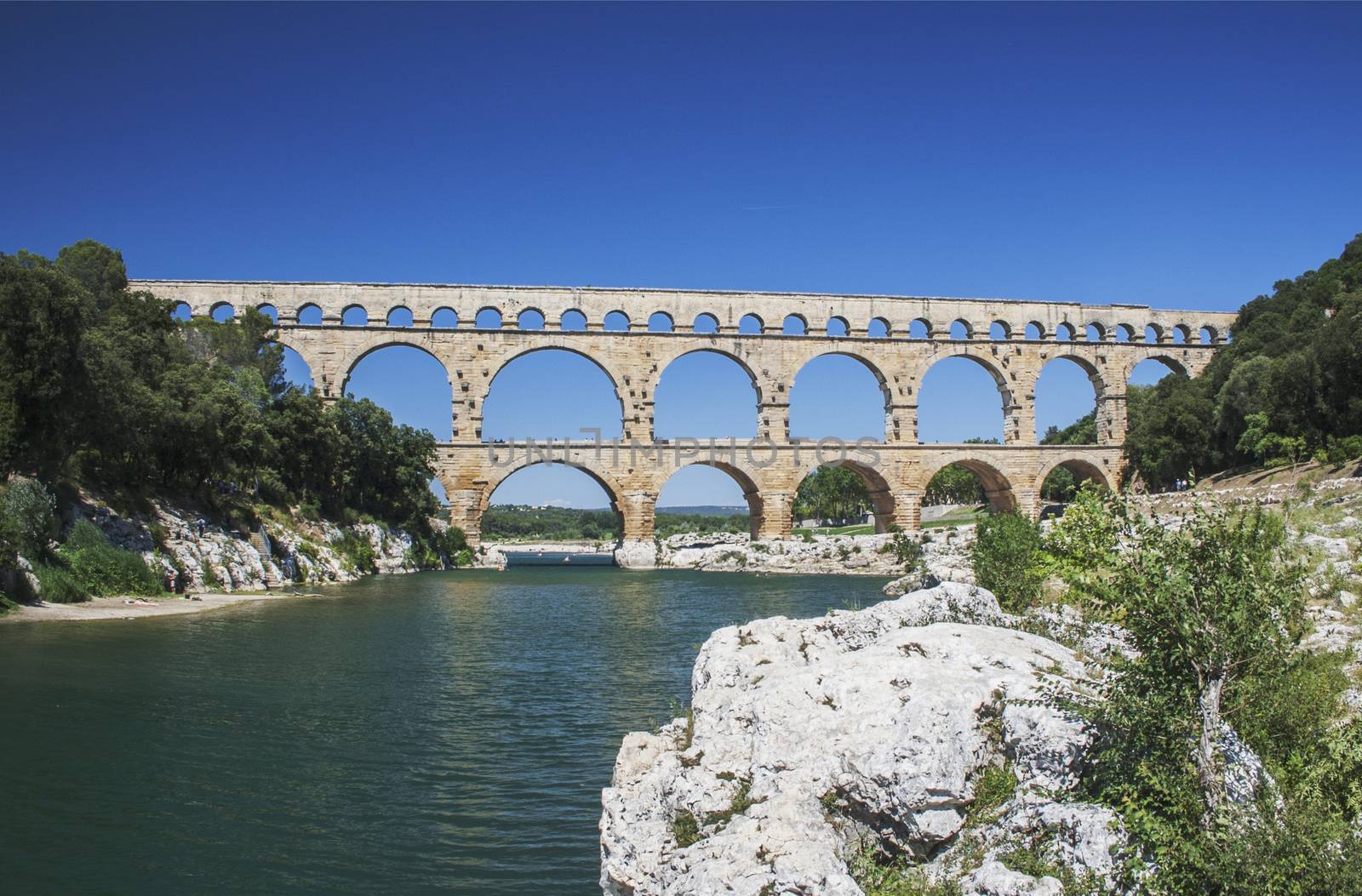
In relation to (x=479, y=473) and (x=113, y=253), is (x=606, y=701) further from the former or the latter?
(x=479, y=473)

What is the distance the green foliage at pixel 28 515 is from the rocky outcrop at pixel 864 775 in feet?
45.9

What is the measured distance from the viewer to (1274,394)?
1081 inches

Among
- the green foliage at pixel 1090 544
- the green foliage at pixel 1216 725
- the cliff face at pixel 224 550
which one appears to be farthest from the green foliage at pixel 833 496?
the green foliage at pixel 1216 725

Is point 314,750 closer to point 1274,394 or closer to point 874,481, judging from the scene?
point 1274,394

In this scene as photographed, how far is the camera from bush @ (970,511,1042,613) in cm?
1237

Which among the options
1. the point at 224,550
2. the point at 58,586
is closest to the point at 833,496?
the point at 224,550

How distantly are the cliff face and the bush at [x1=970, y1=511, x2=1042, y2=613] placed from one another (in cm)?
1588

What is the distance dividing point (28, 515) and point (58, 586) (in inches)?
50.8

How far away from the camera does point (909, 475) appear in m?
36.7

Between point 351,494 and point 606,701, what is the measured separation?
2466cm

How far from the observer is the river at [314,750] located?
575 centimetres

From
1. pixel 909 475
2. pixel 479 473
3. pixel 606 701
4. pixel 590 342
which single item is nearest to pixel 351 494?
pixel 479 473

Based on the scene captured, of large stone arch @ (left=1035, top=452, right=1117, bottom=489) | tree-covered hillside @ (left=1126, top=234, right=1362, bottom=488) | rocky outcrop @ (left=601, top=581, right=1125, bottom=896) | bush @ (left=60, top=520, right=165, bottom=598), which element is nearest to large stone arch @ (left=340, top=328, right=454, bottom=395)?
bush @ (left=60, top=520, right=165, bottom=598)

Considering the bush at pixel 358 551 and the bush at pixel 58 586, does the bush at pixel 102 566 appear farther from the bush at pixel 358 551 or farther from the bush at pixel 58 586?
the bush at pixel 358 551
